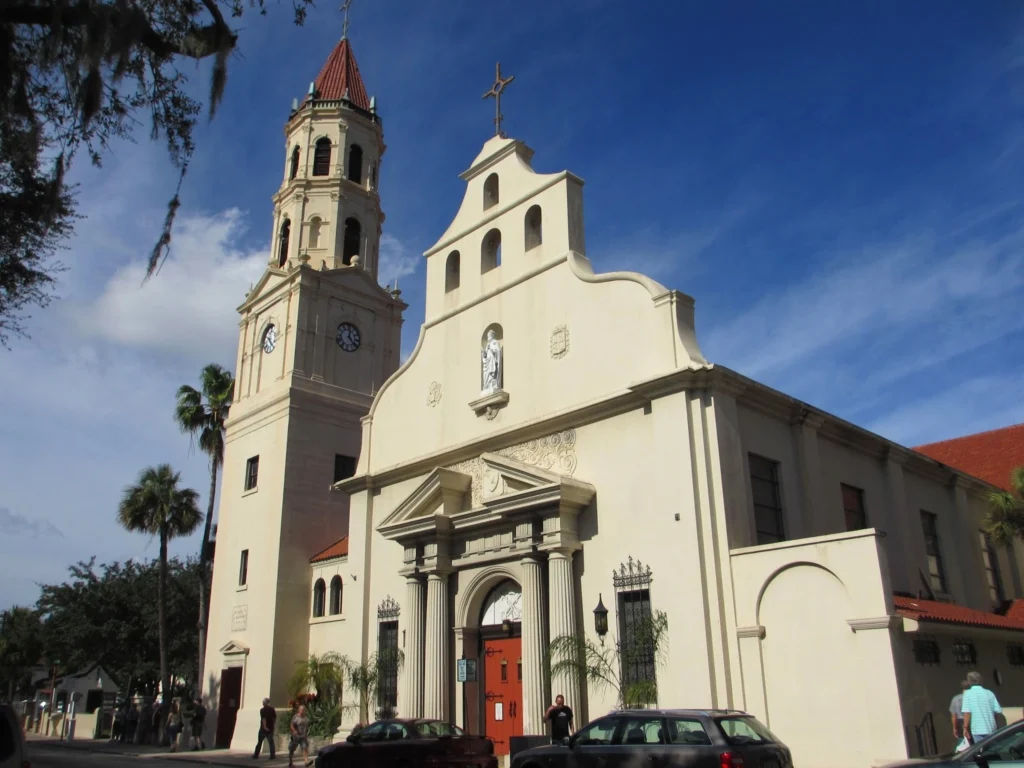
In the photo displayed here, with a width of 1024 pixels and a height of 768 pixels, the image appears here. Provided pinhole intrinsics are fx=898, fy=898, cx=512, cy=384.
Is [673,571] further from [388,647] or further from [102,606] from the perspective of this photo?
A: [102,606]

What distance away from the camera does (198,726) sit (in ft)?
91.5

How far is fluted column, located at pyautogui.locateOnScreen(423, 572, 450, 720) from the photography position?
66.8 ft

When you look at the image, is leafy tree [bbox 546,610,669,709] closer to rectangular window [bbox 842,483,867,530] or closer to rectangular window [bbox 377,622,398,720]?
rectangular window [bbox 377,622,398,720]

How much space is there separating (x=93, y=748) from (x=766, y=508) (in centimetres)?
2327

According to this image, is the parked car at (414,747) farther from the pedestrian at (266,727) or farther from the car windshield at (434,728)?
the pedestrian at (266,727)

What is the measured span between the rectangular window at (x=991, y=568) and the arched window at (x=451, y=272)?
56.1 ft

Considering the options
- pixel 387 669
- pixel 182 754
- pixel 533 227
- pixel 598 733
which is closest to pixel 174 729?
pixel 182 754

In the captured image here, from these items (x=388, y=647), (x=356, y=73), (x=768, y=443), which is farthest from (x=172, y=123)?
(x=356, y=73)

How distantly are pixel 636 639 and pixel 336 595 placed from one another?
42.7ft

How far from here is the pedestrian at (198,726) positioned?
27.8m

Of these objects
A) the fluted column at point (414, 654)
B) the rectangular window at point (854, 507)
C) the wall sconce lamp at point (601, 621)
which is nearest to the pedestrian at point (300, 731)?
the fluted column at point (414, 654)

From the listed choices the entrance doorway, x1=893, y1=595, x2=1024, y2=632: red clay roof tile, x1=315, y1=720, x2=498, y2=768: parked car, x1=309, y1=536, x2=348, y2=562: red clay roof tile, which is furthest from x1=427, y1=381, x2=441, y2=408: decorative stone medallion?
x1=893, y1=595, x2=1024, y2=632: red clay roof tile

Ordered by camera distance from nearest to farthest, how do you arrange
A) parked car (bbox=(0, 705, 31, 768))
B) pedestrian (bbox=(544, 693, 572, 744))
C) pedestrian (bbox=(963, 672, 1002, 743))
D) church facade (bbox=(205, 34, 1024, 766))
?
parked car (bbox=(0, 705, 31, 768)), pedestrian (bbox=(963, 672, 1002, 743)), church facade (bbox=(205, 34, 1024, 766)), pedestrian (bbox=(544, 693, 572, 744))

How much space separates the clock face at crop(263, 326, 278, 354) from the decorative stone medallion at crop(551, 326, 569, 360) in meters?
15.1
